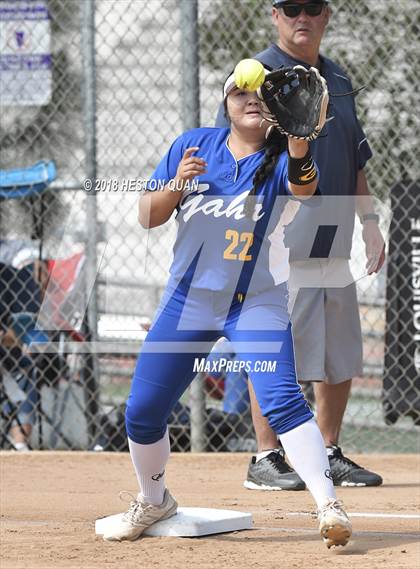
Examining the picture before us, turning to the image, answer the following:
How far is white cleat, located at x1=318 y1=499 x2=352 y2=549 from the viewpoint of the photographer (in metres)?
3.61

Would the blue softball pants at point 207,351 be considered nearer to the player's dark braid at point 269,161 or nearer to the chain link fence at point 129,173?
the player's dark braid at point 269,161

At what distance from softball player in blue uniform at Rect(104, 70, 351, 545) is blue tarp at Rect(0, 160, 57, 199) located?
3296 millimetres

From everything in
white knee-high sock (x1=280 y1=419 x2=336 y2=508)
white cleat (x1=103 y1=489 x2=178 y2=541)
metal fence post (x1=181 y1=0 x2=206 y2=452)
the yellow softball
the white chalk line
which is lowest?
the white chalk line

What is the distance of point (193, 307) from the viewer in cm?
404

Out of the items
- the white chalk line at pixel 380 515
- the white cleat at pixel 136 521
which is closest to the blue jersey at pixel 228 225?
the white cleat at pixel 136 521

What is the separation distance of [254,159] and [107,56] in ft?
11.5

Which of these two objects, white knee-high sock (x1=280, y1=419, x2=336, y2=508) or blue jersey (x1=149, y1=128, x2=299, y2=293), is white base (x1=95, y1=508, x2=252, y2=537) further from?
blue jersey (x1=149, y1=128, x2=299, y2=293)

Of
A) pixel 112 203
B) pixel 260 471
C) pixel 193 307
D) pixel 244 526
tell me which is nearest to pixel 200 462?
pixel 260 471

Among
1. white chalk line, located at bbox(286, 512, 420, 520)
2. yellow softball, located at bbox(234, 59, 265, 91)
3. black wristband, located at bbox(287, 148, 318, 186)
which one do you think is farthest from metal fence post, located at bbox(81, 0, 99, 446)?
black wristband, located at bbox(287, 148, 318, 186)

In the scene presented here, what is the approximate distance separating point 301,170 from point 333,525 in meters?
1.16

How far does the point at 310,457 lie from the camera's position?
3766 mm

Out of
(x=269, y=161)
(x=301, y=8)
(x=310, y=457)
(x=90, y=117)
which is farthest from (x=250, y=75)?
(x=90, y=117)

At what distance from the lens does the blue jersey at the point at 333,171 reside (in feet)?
18.3

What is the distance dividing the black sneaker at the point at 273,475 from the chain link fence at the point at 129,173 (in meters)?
1.50
